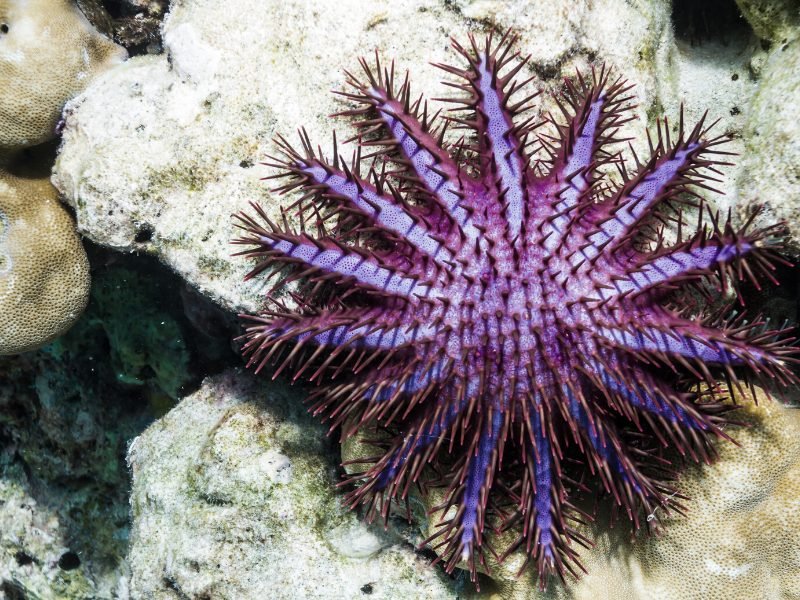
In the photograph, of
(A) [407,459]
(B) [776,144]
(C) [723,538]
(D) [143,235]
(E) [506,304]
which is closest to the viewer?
(E) [506,304]

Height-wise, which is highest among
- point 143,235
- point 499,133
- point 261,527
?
point 499,133

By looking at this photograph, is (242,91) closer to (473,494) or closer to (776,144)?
(473,494)

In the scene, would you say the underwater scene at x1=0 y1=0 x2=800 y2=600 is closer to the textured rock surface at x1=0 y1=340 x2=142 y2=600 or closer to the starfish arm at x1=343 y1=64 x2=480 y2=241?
the starfish arm at x1=343 y1=64 x2=480 y2=241

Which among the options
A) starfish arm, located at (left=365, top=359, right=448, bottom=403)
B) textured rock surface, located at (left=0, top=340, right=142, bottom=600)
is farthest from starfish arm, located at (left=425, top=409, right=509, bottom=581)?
textured rock surface, located at (left=0, top=340, right=142, bottom=600)

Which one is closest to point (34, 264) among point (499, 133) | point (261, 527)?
point (261, 527)

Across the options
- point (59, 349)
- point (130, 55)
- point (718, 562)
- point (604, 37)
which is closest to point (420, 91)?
point (604, 37)

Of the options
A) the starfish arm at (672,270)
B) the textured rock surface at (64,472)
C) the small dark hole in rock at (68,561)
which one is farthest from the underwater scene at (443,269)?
the small dark hole in rock at (68,561)

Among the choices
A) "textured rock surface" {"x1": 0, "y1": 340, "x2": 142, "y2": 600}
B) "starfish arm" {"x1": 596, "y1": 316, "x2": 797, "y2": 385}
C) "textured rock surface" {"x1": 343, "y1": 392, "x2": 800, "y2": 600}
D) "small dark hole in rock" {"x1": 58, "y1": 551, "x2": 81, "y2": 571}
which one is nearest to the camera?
"starfish arm" {"x1": 596, "y1": 316, "x2": 797, "y2": 385}
